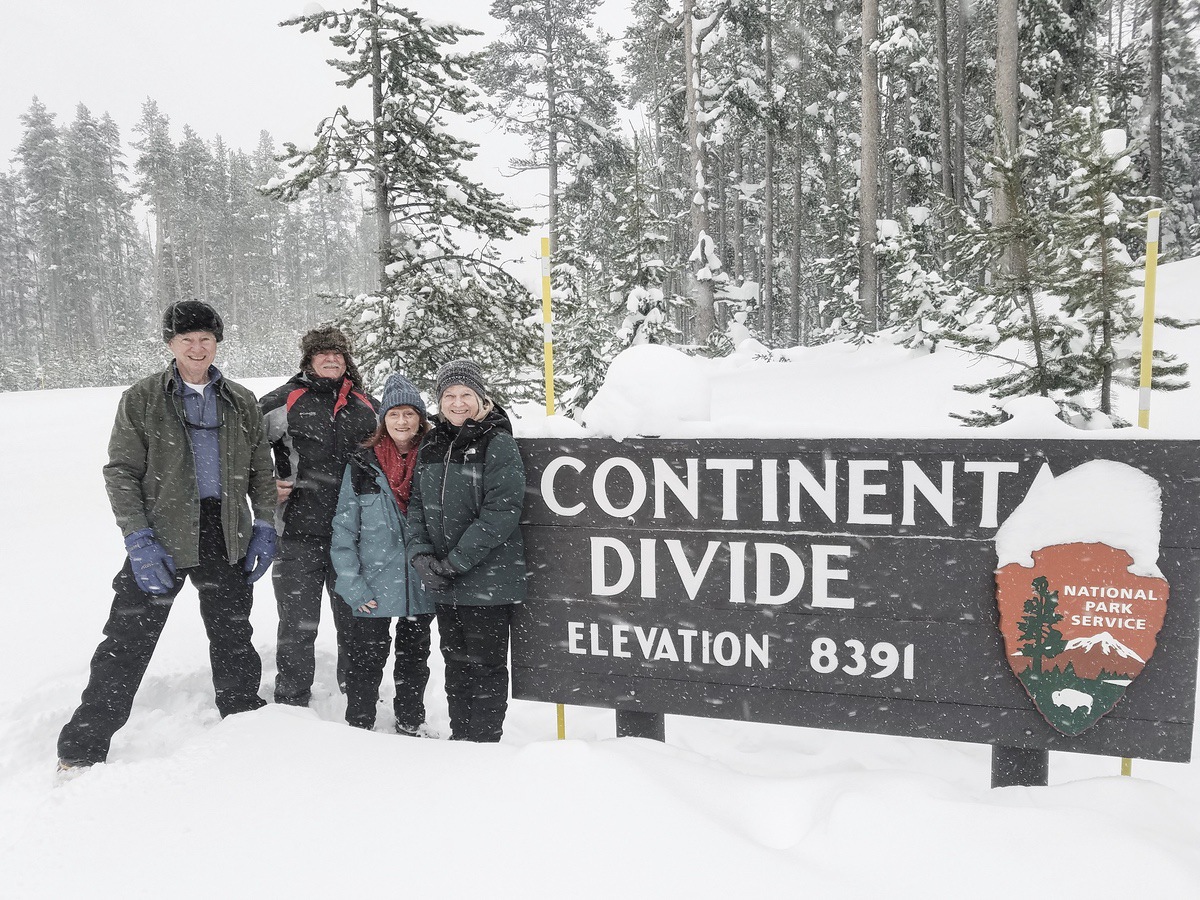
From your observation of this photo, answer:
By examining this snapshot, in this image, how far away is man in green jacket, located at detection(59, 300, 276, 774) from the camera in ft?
10.6

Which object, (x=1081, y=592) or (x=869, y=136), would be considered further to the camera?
(x=869, y=136)

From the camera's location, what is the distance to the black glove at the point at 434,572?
3.22 metres

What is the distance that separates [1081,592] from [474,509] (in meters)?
2.44

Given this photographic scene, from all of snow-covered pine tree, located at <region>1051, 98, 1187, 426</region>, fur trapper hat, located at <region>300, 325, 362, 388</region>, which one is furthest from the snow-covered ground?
snow-covered pine tree, located at <region>1051, 98, 1187, 426</region>

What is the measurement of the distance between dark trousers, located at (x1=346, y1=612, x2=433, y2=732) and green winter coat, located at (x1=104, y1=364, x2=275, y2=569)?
0.74m

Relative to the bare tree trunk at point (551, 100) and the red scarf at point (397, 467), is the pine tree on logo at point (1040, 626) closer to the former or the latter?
the red scarf at point (397, 467)

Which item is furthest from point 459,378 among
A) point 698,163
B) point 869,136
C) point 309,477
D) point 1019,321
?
point 869,136

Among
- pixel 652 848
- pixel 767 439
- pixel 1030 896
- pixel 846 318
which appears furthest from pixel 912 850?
pixel 846 318

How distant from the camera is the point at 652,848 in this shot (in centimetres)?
233

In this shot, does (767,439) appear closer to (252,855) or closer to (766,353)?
(252,855)

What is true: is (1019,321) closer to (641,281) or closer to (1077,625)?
(1077,625)

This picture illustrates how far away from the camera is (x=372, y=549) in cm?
353

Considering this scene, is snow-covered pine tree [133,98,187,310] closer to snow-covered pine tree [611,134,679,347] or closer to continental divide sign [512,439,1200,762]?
snow-covered pine tree [611,134,679,347]

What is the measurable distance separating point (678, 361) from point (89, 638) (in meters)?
4.44
